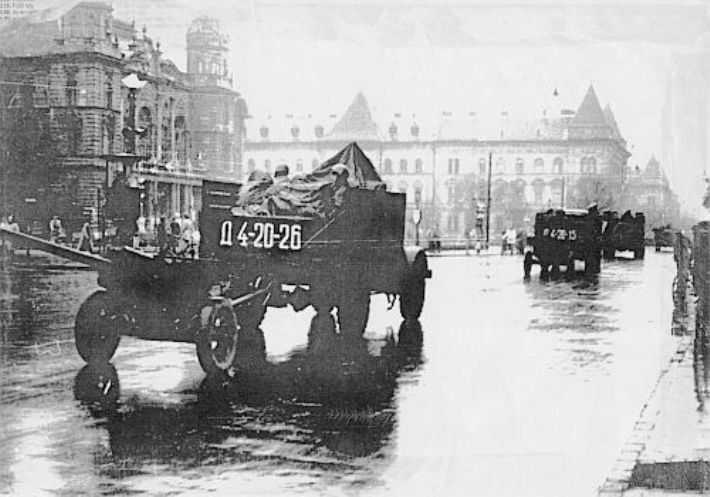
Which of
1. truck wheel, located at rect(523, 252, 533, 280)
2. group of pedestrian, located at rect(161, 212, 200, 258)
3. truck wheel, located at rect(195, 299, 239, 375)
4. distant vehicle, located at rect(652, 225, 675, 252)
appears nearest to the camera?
truck wheel, located at rect(195, 299, 239, 375)

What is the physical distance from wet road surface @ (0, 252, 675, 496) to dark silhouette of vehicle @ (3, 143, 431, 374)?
13cm

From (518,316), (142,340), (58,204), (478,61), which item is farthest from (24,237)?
(518,316)

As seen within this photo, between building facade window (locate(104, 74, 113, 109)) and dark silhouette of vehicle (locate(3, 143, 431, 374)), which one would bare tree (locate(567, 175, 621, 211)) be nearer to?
dark silhouette of vehicle (locate(3, 143, 431, 374))

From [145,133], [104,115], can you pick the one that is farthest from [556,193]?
[104,115]

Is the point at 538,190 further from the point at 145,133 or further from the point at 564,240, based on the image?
the point at 145,133

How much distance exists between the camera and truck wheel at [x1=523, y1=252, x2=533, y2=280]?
382 centimetres

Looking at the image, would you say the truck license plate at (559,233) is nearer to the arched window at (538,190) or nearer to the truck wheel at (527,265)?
the arched window at (538,190)

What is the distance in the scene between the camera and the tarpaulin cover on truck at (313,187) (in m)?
3.25

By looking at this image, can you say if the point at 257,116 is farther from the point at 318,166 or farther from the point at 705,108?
the point at 705,108

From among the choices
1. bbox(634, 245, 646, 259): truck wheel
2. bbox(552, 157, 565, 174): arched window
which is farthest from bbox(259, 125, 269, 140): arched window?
bbox(634, 245, 646, 259): truck wheel

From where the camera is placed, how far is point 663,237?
3.45 m

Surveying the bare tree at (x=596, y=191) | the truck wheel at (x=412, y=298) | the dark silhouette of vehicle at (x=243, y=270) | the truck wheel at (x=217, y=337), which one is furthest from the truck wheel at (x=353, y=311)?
the bare tree at (x=596, y=191)

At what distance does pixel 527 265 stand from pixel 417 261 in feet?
2.47

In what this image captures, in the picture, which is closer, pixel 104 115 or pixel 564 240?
pixel 104 115
